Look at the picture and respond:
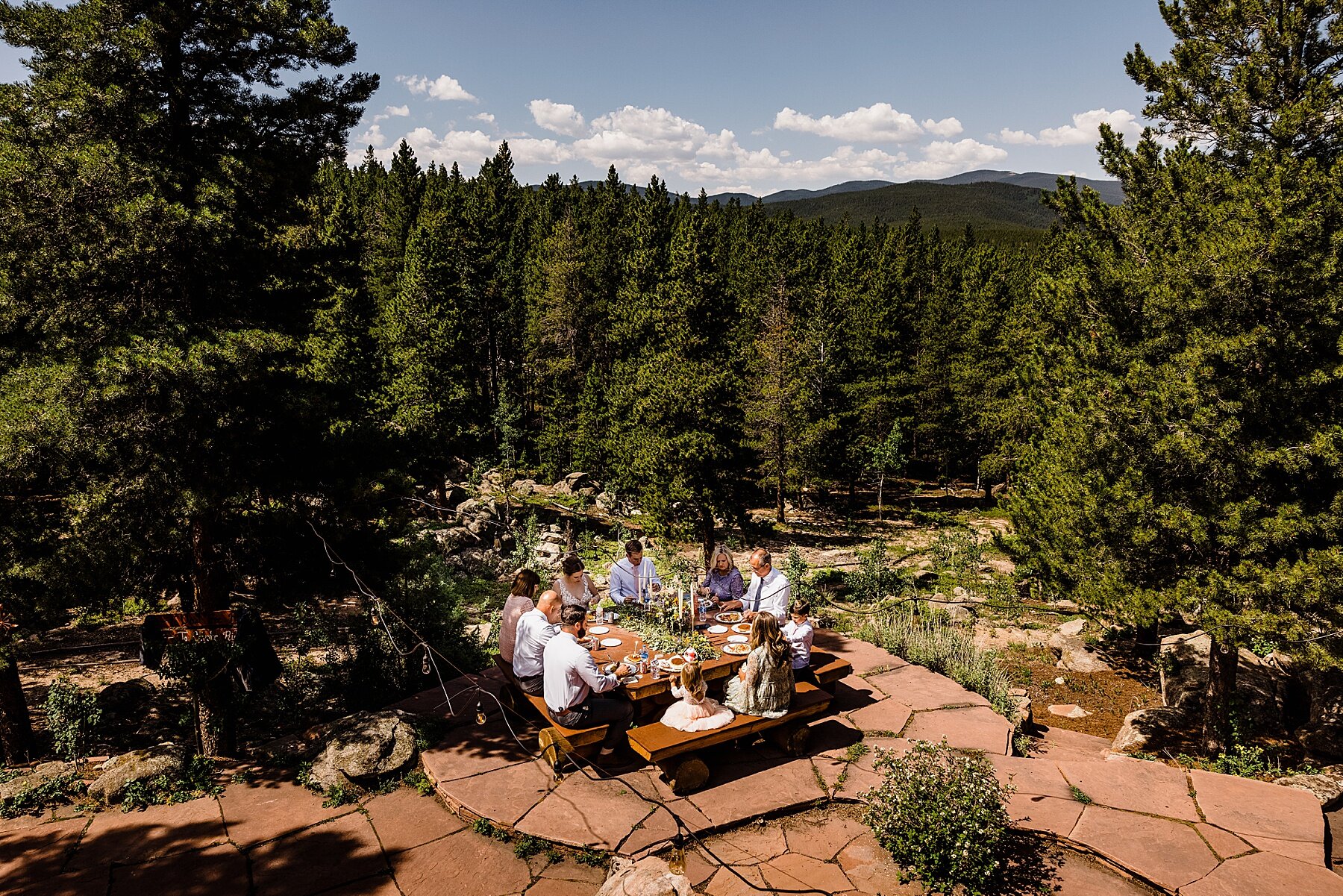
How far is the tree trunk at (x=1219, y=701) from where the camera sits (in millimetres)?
8312

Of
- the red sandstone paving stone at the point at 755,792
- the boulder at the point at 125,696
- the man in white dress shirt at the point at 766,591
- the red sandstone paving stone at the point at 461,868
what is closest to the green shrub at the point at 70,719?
the boulder at the point at 125,696

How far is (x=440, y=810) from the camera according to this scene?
6242 mm

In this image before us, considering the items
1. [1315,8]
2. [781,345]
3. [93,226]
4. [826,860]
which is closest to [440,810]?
[826,860]

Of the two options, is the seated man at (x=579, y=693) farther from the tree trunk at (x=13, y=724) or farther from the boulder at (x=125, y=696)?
the boulder at (x=125, y=696)

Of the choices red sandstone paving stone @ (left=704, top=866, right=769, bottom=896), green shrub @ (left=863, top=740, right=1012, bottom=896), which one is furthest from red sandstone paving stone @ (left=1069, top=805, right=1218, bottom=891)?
red sandstone paving stone @ (left=704, top=866, right=769, bottom=896)

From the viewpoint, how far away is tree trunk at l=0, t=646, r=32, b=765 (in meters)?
7.13

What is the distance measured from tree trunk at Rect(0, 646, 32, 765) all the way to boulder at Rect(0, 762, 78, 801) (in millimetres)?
517

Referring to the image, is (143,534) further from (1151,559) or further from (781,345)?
(781,345)

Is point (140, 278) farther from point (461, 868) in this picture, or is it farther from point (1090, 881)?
point (1090, 881)

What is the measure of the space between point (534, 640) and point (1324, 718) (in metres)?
9.82

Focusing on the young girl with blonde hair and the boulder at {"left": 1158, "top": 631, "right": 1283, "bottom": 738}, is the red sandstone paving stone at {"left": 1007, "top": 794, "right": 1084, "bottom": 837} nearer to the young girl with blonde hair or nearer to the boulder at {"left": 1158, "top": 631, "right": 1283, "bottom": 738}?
the young girl with blonde hair

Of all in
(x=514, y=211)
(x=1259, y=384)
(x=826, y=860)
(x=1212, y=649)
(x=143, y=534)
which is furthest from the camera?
(x=514, y=211)

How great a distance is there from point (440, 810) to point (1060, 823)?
217 inches

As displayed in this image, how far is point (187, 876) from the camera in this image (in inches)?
207
